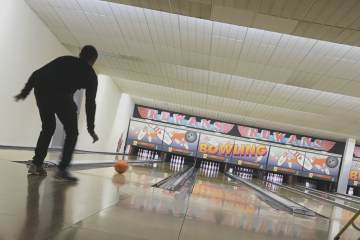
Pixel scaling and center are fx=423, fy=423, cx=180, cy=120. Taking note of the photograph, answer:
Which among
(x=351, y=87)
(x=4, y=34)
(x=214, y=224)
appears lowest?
(x=214, y=224)

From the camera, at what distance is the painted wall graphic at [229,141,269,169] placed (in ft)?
63.9

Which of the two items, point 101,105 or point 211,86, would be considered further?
point 101,105

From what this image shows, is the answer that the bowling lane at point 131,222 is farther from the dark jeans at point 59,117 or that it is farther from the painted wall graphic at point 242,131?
the painted wall graphic at point 242,131

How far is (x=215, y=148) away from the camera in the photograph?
19672 mm

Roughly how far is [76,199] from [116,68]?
1058 centimetres

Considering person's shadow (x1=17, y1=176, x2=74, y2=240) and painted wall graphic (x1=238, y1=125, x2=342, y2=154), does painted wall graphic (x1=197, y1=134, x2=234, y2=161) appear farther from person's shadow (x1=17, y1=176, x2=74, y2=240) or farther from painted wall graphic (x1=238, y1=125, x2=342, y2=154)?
person's shadow (x1=17, y1=176, x2=74, y2=240)

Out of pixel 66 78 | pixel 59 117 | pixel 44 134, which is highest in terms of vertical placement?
pixel 66 78

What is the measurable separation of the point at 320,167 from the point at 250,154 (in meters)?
3.20

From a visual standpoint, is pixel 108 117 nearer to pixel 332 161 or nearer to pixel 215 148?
pixel 215 148

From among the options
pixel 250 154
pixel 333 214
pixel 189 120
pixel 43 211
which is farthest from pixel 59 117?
pixel 189 120

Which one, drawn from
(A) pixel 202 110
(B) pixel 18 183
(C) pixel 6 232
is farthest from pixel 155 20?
(A) pixel 202 110

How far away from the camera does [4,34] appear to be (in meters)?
7.63

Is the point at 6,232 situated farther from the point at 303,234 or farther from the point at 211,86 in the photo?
the point at 211,86

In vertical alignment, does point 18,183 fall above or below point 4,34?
below
